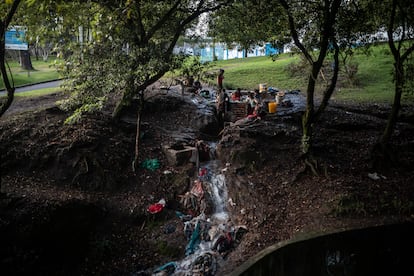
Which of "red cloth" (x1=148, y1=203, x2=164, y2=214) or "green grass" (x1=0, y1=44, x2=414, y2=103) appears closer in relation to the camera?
"red cloth" (x1=148, y1=203, x2=164, y2=214)

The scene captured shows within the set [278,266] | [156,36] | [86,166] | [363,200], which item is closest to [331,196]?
[363,200]

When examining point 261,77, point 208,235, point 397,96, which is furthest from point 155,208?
point 261,77

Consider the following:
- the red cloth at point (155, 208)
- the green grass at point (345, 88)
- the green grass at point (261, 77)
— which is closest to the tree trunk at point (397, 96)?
the red cloth at point (155, 208)

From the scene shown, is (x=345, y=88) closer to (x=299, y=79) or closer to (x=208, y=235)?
(x=299, y=79)

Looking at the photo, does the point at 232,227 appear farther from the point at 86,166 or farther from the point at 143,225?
the point at 86,166

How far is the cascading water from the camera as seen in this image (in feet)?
29.3

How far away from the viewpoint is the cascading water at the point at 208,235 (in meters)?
8.94

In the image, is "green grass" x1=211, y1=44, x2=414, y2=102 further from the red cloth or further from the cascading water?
the red cloth

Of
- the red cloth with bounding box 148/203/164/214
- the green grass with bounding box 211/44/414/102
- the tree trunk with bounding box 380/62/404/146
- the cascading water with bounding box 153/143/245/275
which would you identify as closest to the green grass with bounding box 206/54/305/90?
the green grass with bounding box 211/44/414/102

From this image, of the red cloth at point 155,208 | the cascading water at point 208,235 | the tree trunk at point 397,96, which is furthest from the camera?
the red cloth at point 155,208

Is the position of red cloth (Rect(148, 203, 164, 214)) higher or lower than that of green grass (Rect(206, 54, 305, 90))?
lower

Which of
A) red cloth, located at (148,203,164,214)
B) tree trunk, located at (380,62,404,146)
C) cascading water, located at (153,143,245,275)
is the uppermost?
tree trunk, located at (380,62,404,146)

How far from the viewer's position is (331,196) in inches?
376

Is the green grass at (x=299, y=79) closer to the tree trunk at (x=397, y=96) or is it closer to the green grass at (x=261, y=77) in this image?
the green grass at (x=261, y=77)
